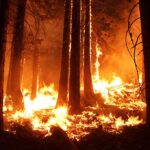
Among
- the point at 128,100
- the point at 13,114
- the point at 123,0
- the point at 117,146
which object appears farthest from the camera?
the point at 123,0

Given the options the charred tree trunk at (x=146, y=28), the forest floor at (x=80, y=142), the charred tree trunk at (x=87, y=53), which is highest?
the charred tree trunk at (x=87, y=53)

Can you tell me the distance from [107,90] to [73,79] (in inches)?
252

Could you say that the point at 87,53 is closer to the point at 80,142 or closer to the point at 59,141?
the point at 80,142

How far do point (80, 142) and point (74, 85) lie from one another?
5.88 metres

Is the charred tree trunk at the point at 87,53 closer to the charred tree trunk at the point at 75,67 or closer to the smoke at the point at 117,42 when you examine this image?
the charred tree trunk at the point at 75,67

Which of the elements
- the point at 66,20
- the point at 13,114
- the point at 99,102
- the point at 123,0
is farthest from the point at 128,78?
the point at 13,114

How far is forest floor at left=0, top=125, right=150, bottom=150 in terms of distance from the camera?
7957 mm

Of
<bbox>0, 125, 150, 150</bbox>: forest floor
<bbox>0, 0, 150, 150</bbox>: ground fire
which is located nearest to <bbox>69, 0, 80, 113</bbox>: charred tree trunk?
<bbox>0, 0, 150, 150</bbox>: ground fire

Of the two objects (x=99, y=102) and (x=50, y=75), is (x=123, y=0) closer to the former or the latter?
(x=50, y=75)

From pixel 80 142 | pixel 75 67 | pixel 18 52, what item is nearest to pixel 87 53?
pixel 75 67

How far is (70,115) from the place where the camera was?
14242 millimetres

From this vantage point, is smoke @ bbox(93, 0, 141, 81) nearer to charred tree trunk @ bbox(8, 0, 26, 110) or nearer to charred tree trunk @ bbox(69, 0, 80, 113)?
charred tree trunk @ bbox(69, 0, 80, 113)

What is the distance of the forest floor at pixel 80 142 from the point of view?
796 cm

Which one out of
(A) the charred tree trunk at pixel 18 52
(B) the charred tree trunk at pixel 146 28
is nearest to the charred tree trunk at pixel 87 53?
(A) the charred tree trunk at pixel 18 52
